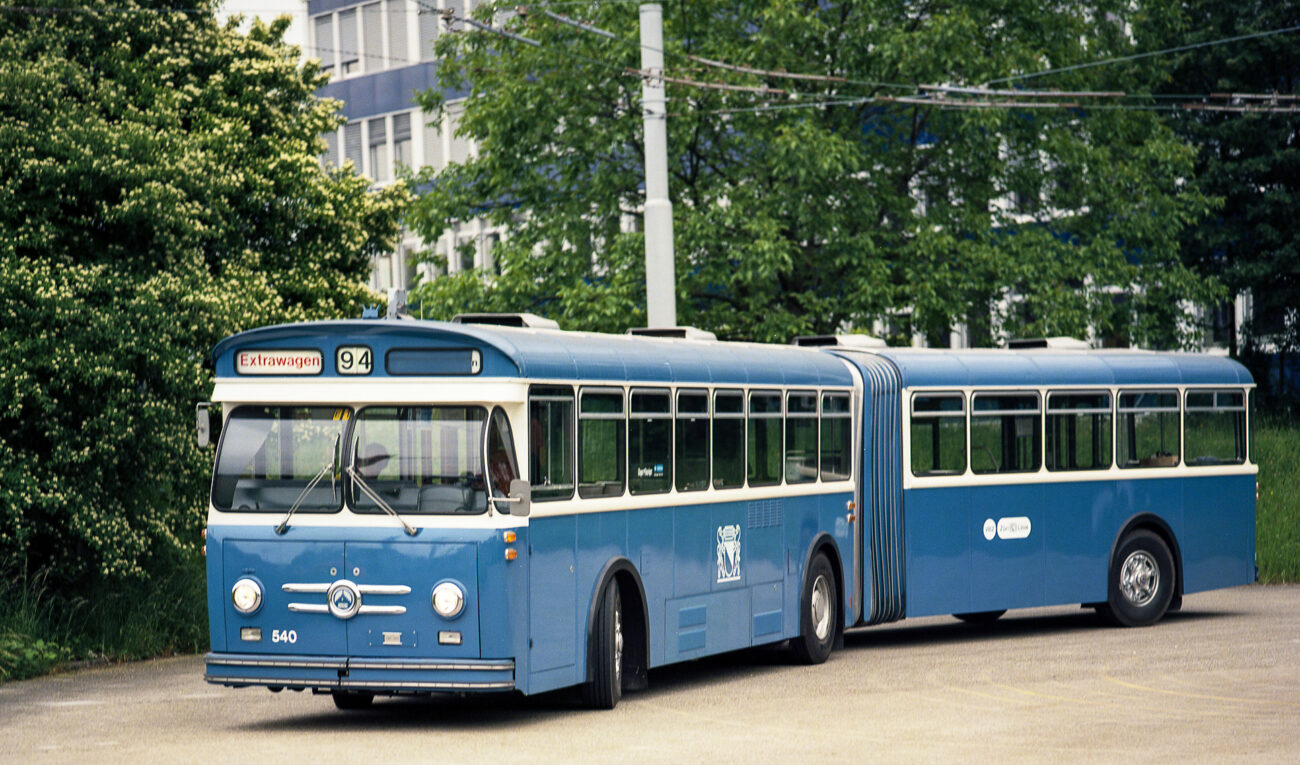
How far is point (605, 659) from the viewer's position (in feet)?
43.5

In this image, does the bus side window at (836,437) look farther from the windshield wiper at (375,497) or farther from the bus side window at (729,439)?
the windshield wiper at (375,497)

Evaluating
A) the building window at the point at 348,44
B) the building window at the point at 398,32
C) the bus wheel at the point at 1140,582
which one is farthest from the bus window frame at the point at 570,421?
the building window at the point at 348,44

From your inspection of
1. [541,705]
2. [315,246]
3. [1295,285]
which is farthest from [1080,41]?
[541,705]

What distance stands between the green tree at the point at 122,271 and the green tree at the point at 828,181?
7931 millimetres

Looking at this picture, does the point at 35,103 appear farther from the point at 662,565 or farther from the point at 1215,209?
the point at 1215,209

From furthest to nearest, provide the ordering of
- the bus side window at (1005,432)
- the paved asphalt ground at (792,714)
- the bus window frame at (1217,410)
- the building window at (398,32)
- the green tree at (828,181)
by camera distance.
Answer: the building window at (398,32) < the green tree at (828,181) < the bus window frame at (1217,410) < the bus side window at (1005,432) < the paved asphalt ground at (792,714)

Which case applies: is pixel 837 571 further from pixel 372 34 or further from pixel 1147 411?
pixel 372 34

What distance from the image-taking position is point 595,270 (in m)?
30.2

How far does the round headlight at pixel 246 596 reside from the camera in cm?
1240

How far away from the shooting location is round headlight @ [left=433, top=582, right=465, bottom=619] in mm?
12031

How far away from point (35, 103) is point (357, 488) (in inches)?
288

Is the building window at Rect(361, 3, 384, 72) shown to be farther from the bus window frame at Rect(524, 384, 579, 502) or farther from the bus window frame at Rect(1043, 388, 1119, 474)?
the bus window frame at Rect(524, 384, 579, 502)

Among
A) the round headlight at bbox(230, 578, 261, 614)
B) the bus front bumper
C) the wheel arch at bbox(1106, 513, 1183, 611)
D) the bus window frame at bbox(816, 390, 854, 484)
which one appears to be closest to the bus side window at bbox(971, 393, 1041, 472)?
the wheel arch at bbox(1106, 513, 1183, 611)

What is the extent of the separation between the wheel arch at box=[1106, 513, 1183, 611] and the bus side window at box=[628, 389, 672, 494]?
6572 mm
